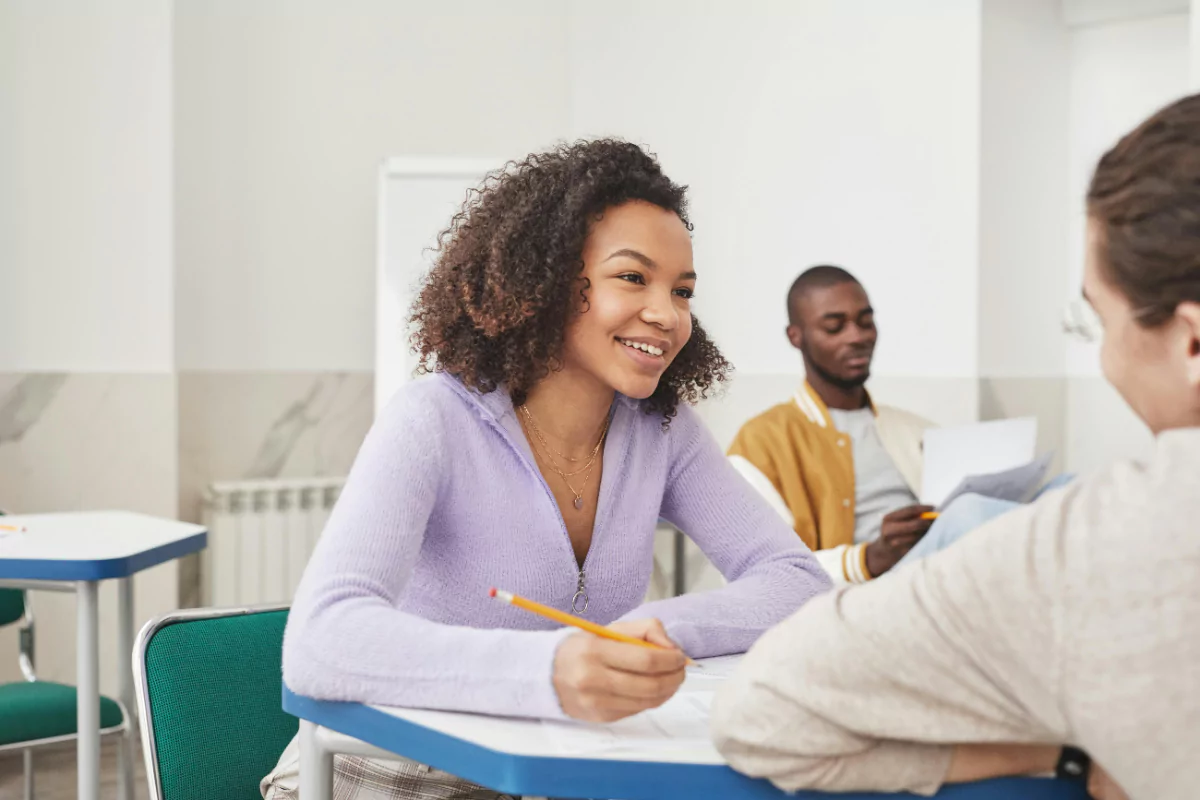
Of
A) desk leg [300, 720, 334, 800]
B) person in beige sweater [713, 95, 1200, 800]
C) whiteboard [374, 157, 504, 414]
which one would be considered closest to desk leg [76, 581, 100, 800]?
desk leg [300, 720, 334, 800]

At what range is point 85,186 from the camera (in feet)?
13.7

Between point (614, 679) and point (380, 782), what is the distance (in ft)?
1.80

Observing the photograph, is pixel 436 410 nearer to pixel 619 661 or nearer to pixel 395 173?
pixel 619 661

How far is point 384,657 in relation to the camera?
46.1 inches

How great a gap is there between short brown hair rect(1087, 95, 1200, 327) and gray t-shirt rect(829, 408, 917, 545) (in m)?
2.36

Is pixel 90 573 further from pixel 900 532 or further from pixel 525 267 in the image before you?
pixel 900 532

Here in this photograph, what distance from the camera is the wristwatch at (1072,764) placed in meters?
0.98

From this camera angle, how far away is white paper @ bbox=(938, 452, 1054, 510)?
7.89ft

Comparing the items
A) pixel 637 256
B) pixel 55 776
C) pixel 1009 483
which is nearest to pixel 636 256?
pixel 637 256

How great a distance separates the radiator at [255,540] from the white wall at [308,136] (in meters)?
0.52

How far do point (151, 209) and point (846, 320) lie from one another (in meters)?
2.47

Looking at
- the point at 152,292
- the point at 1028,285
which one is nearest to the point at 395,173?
the point at 152,292

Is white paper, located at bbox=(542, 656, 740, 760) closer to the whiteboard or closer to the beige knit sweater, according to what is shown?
the beige knit sweater

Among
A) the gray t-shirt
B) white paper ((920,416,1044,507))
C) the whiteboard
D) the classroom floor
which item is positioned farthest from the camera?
the whiteboard
